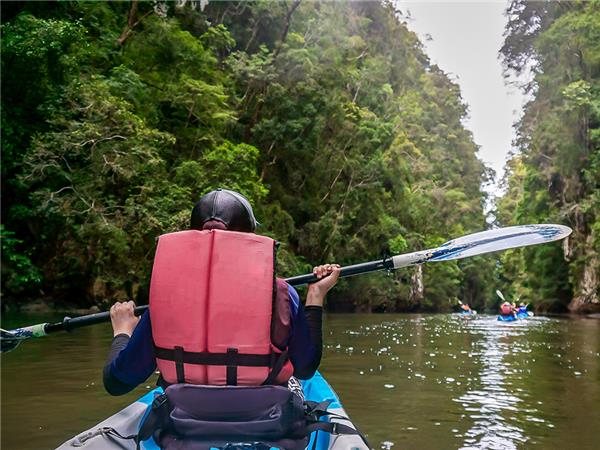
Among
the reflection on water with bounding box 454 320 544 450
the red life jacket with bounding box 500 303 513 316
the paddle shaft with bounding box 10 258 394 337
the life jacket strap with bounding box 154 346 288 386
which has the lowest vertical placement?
the reflection on water with bounding box 454 320 544 450

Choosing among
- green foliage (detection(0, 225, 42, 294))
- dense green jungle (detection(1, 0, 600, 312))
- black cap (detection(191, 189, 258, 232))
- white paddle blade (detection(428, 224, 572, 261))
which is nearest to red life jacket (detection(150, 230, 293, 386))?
black cap (detection(191, 189, 258, 232))

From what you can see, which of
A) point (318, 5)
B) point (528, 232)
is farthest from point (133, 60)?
point (528, 232)

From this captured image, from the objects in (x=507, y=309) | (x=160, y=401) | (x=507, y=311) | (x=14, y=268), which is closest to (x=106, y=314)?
(x=160, y=401)

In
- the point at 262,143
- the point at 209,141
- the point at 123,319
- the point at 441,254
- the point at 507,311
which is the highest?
the point at 262,143

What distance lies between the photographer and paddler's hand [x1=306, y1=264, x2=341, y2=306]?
226cm

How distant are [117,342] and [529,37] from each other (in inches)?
1021

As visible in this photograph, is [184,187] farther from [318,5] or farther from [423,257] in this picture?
[318,5]

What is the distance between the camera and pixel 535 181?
24438 millimetres

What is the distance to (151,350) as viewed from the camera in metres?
2.21

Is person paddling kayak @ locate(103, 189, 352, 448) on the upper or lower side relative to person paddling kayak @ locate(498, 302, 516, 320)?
upper

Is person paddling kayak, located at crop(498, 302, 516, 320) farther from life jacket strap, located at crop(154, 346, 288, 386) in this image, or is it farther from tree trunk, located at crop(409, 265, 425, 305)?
life jacket strap, located at crop(154, 346, 288, 386)

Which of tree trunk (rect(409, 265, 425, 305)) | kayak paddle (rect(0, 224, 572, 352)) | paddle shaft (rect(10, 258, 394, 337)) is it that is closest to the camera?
paddle shaft (rect(10, 258, 394, 337))

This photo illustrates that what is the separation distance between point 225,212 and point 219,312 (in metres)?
0.41

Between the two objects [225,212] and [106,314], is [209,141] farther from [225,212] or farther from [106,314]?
[225,212]
